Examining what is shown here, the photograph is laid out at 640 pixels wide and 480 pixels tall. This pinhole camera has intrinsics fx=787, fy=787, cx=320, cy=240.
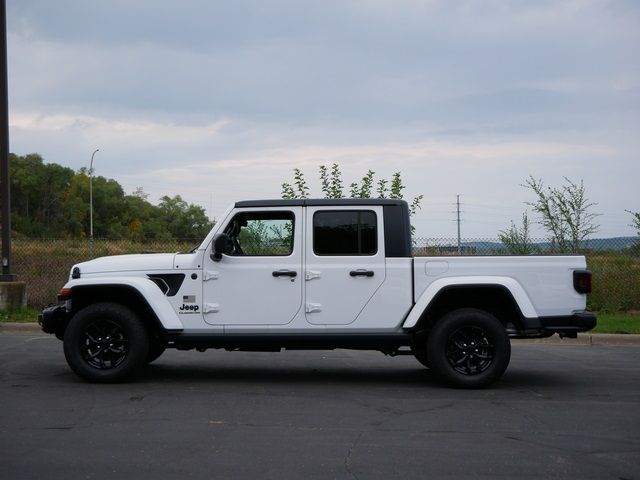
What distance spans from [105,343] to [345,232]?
2885 millimetres

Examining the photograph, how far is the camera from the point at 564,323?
8.41 meters

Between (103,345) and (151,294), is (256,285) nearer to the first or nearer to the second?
(151,294)

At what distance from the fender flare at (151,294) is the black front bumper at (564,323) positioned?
3758mm

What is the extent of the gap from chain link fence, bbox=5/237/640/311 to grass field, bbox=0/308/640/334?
1.70ft

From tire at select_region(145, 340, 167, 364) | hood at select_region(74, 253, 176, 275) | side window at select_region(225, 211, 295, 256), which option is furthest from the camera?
tire at select_region(145, 340, 167, 364)

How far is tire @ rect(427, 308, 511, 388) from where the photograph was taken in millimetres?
8359

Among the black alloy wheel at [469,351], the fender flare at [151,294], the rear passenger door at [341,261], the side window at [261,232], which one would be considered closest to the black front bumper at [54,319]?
the fender flare at [151,294]

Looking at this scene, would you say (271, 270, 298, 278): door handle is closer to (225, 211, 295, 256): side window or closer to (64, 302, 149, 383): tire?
(225, 211, 295, 256): side window

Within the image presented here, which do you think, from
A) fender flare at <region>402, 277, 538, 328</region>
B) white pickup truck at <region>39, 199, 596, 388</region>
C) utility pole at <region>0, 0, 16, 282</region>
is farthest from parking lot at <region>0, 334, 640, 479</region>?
utility pole at <region>0, 0, 16, 282</region>

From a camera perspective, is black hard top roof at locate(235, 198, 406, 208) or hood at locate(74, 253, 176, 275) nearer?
hood at locate(74, 253, 176, 275)

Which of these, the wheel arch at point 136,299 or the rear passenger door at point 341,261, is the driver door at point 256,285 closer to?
the rear passenger door at point 341,261

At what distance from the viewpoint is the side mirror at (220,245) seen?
8312 millimetres

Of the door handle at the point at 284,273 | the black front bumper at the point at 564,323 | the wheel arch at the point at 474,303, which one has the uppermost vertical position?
the door handle at the point at 284,273

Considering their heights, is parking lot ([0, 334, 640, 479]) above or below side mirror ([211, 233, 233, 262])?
below
